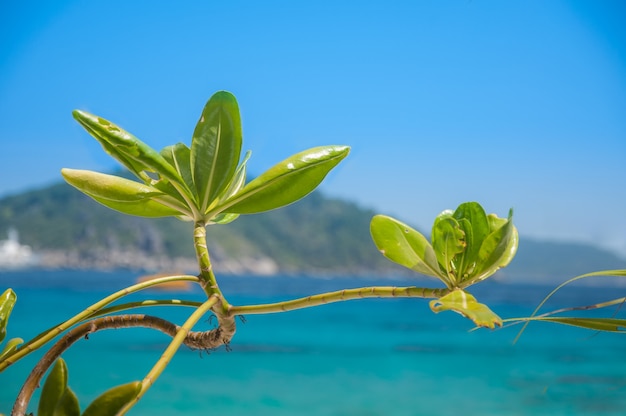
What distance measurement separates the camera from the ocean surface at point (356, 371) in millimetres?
12281

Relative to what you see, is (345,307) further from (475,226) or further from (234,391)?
(475,226)

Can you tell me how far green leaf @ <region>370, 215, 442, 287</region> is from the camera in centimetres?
46

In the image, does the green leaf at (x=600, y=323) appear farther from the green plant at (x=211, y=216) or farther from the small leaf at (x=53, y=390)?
the small leaf at (x=53, y=390)

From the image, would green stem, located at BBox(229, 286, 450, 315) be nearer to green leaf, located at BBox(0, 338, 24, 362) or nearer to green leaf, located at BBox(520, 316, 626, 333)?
green leaf, located at BBox(520, 316, 626, 333)

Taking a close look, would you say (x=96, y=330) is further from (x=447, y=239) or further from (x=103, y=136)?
(x=447, y=239)

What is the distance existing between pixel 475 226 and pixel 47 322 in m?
24.8

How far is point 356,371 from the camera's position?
15758mm

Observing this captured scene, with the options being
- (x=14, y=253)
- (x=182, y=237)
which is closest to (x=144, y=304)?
(x=182, y=237)

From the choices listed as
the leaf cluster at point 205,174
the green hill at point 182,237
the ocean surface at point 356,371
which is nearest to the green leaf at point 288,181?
the leaf cluster at point 205,174

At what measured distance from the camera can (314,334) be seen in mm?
22094

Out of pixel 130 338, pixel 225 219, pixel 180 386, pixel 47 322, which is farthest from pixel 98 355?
pixel 225 219

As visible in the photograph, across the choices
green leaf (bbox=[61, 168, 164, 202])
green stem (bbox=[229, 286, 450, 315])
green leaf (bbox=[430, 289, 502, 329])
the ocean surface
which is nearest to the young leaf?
green leaf (bbox=[61, 168, 164, 202])

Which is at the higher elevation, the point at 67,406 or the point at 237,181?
the point at 237,181

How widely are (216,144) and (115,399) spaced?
20 cm
